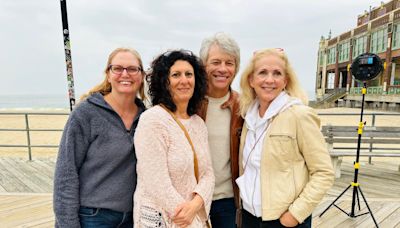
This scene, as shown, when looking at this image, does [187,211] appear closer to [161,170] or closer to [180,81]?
[161,170]

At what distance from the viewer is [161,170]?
4.30ft

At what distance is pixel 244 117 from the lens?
1713 mm

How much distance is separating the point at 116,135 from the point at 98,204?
0.40 metres

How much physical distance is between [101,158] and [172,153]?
42 centimetres

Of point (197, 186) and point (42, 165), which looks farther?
point (42, 165)

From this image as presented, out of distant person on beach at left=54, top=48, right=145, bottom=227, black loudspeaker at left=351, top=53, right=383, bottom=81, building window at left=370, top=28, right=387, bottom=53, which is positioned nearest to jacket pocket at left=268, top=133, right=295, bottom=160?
distant person on beach at left=54, top=48, right=145, bottom=227

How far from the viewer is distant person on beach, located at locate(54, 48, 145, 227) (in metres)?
1.43

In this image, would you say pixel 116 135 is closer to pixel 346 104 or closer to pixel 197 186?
pixel 197 186

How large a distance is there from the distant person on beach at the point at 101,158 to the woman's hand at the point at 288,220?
0.87m

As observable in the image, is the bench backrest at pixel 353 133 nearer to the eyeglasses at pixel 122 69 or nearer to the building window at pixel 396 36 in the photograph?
the eyeglasses at pixel 122 69

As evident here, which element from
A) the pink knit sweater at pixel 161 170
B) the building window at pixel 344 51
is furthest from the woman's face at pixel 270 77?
the building window at pixel 344 51

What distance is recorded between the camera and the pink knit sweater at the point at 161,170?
1313 millimetres

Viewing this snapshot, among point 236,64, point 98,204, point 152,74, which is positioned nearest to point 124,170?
point 98,204

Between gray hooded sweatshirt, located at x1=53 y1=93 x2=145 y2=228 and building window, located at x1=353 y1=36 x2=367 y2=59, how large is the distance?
1292 inches
